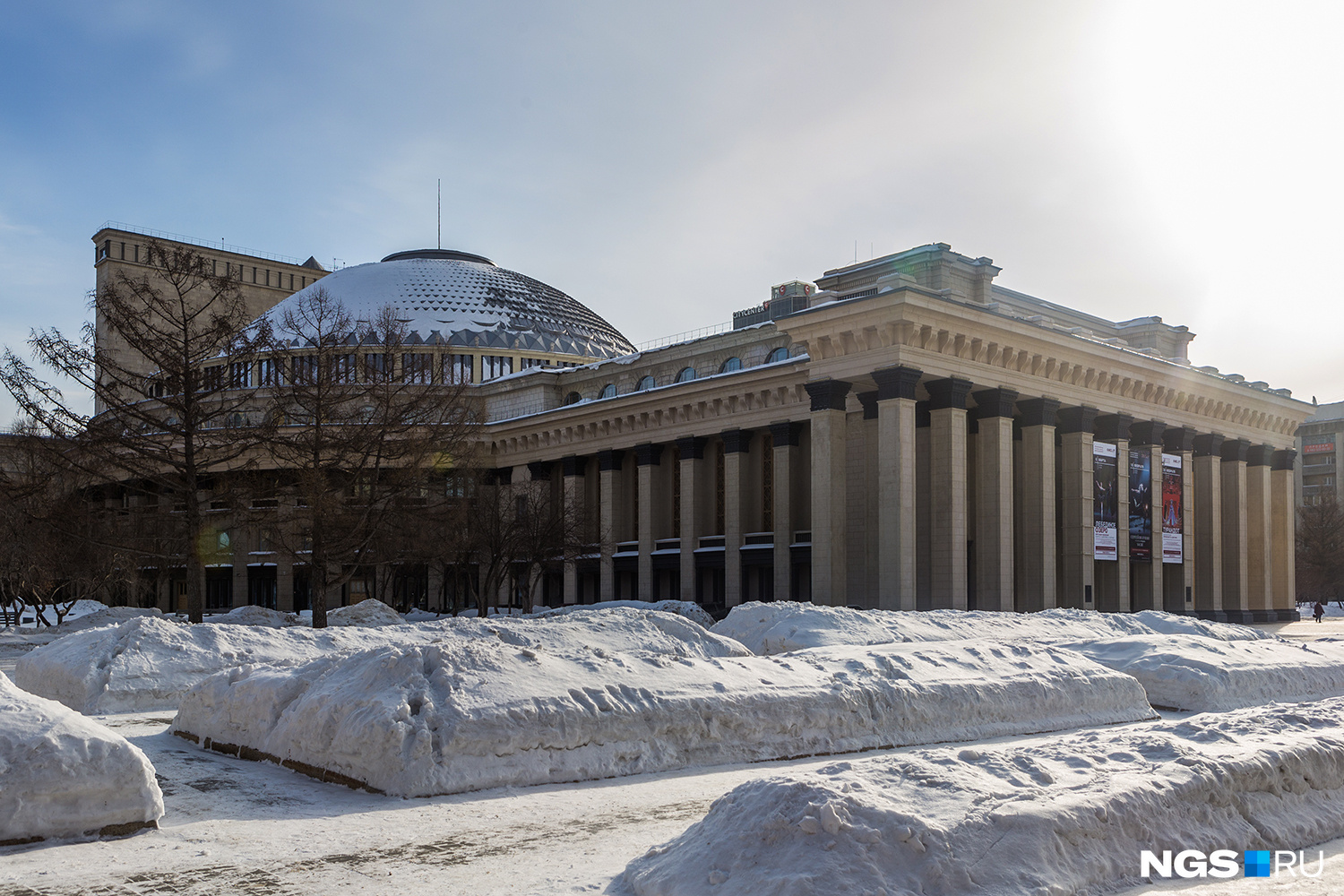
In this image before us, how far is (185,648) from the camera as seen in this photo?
16234 mm

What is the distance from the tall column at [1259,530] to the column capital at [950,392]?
85.2ft

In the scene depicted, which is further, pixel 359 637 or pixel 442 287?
pixel 442 287

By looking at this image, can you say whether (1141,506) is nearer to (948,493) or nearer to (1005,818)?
(948,493)

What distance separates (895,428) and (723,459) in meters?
13.2

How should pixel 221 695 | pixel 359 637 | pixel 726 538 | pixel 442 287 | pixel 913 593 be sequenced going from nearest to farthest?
pixel 221 695 < pixel 359 637 < pixel 913 593 < pixel 726 538 < pixel 442 287

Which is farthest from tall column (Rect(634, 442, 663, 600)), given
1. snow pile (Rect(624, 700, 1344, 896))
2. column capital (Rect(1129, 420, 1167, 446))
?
snow pile (Rect(624, 700, 1344, 896))

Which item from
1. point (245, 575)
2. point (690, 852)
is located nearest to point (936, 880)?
point (690, 852)

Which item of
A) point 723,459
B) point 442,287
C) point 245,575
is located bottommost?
point 245,575

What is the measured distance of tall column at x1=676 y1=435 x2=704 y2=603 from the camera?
47.8 meters

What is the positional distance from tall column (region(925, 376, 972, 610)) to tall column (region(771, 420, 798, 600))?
22.4 ft

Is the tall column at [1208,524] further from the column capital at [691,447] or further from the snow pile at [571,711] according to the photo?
the snow pile at [571,711]

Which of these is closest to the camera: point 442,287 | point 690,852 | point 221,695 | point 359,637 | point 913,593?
point 690,852

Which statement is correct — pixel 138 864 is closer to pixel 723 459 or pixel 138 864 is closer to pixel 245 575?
pixel 723 459

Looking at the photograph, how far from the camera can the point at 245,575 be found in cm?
6347
